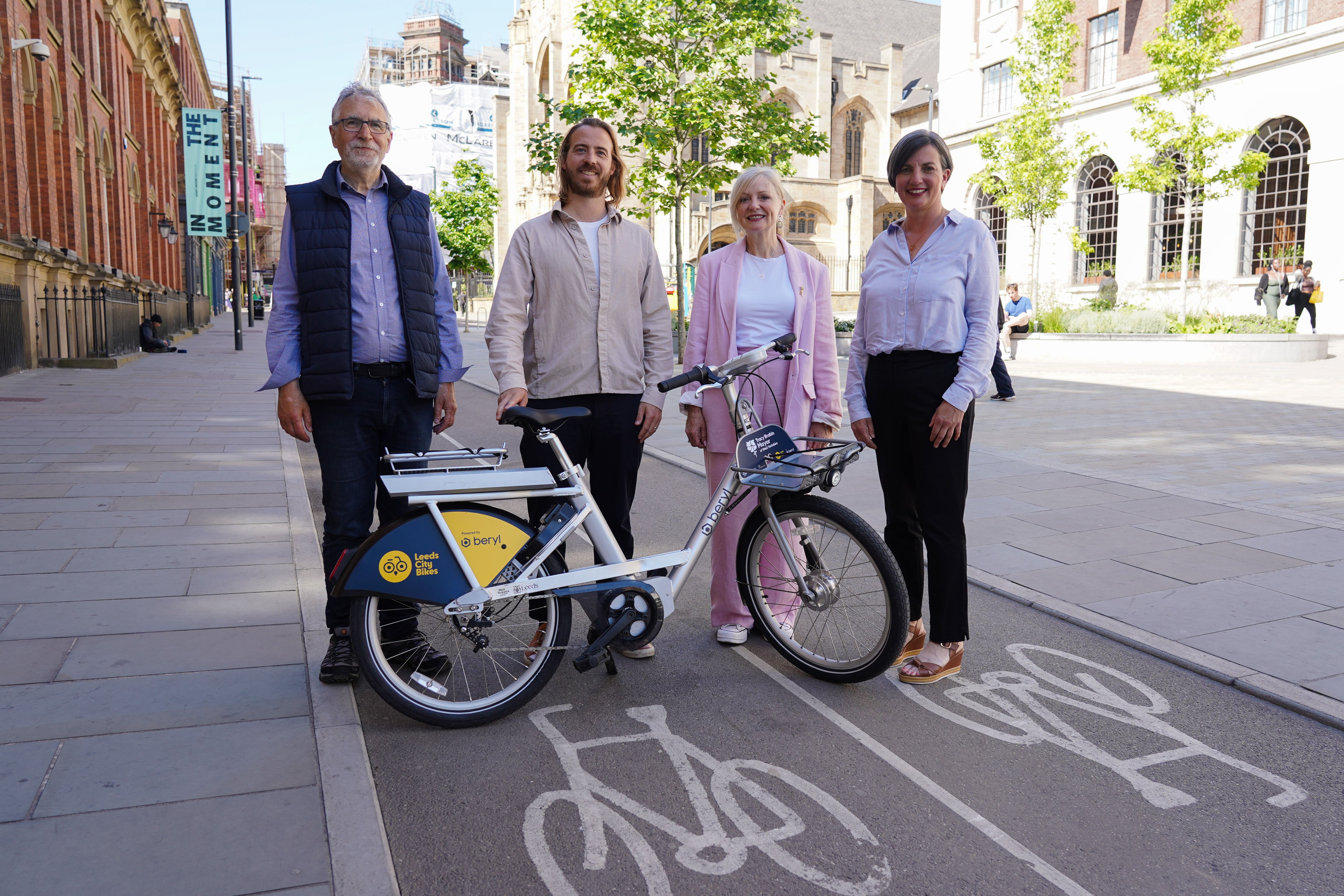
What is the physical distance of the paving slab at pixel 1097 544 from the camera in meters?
6.00

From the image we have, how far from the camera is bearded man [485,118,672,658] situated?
399 centimetres

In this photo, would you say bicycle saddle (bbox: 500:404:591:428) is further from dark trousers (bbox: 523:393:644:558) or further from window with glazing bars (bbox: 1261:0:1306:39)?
window with glazing bars (bbox: 1261:0:1306:39)

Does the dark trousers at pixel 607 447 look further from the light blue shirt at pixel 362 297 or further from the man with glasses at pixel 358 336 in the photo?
the light blue shirt at pixel 362 297

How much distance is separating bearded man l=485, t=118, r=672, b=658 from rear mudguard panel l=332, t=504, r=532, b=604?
52cm

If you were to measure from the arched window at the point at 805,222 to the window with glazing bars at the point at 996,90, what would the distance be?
18.4 metres

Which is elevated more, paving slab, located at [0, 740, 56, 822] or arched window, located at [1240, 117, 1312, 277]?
arched window, located at [1240, 117, 1312, 277]

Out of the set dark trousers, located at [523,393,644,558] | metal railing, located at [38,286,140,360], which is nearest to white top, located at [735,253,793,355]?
dark trousers, located at [523,393,644,558]

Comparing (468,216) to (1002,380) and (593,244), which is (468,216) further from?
(593,244)

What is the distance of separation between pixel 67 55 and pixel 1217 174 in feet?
88.1

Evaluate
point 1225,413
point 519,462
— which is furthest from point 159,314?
point 1225,413

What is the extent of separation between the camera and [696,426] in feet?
14.4

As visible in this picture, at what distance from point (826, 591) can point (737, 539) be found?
1.73 ft

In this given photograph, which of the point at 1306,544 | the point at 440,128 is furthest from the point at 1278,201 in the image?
the point at 440,128

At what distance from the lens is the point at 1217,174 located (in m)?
25.3
